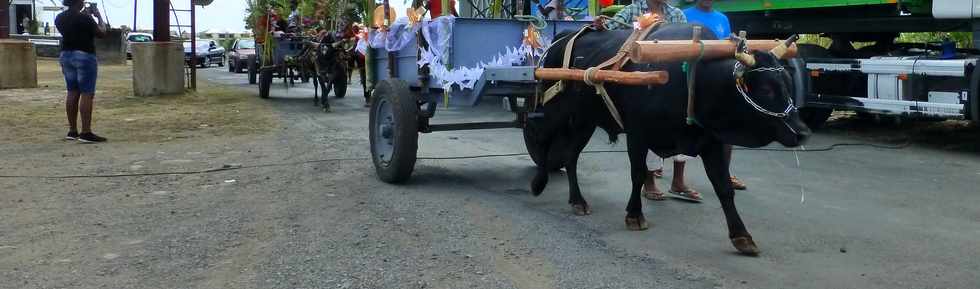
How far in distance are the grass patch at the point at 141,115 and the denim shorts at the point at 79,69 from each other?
0.83 metres

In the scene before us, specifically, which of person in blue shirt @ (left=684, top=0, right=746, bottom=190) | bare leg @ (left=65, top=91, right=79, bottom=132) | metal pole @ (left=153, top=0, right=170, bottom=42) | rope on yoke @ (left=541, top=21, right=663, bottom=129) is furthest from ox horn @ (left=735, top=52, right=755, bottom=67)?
metal pole @ (left=153, top=0, right=170, bottom=42)

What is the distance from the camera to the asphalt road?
5016 millimetres

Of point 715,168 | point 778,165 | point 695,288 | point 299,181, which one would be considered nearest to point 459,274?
point 695,288

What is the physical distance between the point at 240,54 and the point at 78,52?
24.7m

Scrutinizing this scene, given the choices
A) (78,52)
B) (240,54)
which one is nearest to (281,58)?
(78,52)

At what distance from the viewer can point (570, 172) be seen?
671 centimetres

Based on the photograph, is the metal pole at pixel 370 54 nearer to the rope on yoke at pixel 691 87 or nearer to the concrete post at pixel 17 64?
the rope on yoke at pixel 691 87

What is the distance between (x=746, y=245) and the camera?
5.36m

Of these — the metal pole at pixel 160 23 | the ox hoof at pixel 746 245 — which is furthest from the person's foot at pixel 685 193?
the metal pole at pixel 160 23

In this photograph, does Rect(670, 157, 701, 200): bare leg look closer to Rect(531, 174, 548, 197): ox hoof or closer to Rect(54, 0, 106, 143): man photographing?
Rect(531, 174, 548, 197): ox hoof

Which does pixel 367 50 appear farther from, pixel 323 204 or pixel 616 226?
pixel 616 226

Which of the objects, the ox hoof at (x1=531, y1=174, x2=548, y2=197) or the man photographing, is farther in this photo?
the man photographing

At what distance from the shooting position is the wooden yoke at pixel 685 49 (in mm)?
4883

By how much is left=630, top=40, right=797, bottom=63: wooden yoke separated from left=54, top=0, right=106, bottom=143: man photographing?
731 centimetres
